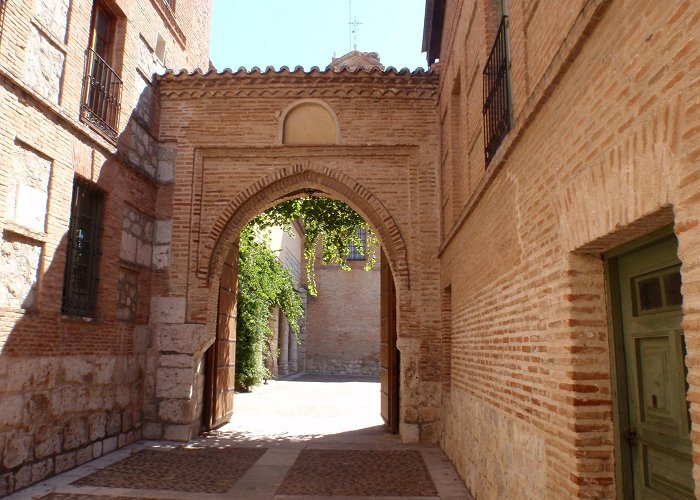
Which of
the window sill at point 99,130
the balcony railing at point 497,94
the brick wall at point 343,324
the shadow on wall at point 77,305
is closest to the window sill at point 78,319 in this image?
the shadow on wall at point 77,305

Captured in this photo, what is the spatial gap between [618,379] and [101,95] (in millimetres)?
6724

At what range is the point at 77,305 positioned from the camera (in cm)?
677

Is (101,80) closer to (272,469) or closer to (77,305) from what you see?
(77,305)

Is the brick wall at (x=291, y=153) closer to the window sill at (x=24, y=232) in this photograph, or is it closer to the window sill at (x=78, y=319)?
the window sill at (x=78, y=319)

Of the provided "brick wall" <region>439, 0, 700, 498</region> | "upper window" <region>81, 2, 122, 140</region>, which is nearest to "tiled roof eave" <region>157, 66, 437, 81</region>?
"upper window" <region>81, 2, 122, 140</region>

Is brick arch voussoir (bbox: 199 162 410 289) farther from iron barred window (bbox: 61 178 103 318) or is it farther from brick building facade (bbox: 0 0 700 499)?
iron barred window (bbox: 61 178 103 318)

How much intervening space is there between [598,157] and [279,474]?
513 cm

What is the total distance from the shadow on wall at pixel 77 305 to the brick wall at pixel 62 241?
16 mm

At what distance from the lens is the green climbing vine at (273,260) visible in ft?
38.3

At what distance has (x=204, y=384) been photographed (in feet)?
28.9

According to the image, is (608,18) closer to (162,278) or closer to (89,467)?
(89,467)

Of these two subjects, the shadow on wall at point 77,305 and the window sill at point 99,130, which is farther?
the window sill at point 99,130

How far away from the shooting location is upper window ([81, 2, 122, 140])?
692cm

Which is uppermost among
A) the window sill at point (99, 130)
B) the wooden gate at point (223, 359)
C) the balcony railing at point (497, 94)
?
the window sill at point (99, 130)
